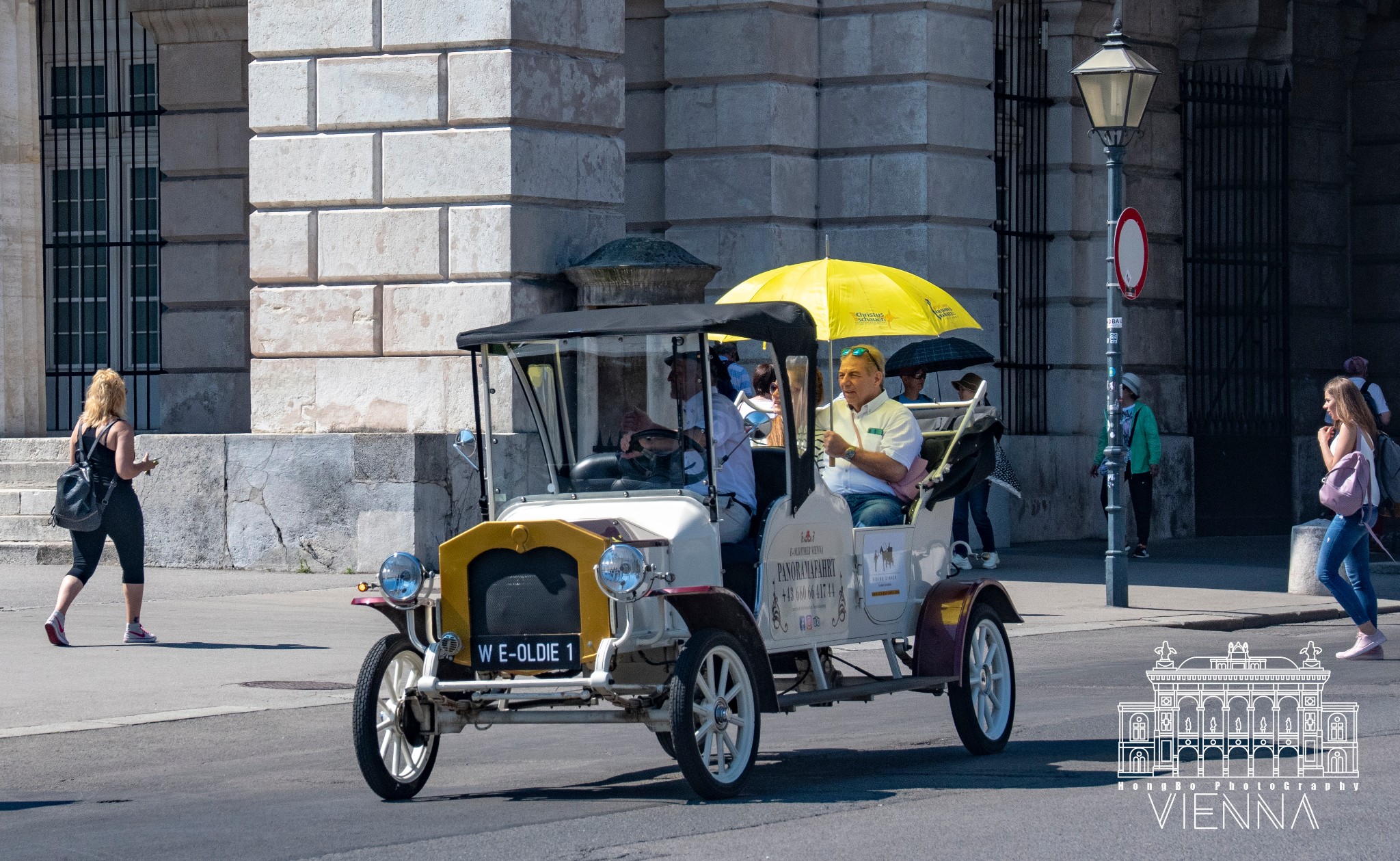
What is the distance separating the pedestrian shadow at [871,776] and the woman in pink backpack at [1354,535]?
4.21m

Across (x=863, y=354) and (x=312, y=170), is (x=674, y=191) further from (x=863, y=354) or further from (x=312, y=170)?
(x=863, y=354)

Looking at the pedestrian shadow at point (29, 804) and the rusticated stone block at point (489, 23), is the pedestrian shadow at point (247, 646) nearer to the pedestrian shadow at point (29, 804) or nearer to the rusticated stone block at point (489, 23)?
the pedestrian shadow at point (29, 804)

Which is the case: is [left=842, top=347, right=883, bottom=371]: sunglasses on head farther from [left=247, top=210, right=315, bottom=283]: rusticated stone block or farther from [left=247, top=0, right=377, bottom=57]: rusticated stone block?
[left=247, top=210, right=315, bottom=283]: rusticated stone block

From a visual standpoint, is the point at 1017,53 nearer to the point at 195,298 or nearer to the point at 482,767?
the point at 195,298

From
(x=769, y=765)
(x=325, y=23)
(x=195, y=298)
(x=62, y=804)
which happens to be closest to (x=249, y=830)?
(x=62, y=804)

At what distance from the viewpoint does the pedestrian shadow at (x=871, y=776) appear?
8.34 m

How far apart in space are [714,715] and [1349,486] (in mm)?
6448

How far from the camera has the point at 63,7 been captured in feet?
80.6

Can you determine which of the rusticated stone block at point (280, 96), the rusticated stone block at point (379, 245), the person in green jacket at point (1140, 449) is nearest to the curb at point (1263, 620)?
the person in green jacket at point (1140, 449)

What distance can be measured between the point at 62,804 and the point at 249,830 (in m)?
1.04

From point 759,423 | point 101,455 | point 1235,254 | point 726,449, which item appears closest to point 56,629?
point 101,455

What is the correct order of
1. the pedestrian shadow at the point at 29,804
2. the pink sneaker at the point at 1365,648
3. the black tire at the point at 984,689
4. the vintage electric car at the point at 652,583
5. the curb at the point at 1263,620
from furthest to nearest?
the curb at the point at 1263,620 < the pink sneaker at the point at 1365,648 < the black tire at the point at 984,689 < the pedestrian shadow at the point at 29,804 < the vintage electric car at the point at 652,583

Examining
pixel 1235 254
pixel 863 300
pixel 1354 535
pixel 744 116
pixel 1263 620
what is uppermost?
pixel 744 116

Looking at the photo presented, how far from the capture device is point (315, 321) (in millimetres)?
17953
